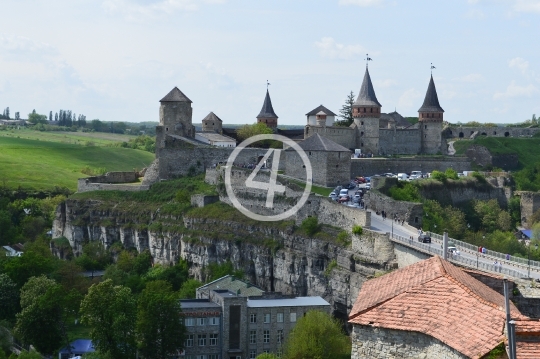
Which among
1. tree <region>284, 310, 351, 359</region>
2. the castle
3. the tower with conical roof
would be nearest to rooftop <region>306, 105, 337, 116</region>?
the castle

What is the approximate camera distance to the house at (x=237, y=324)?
5472cm

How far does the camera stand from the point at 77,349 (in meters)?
57.2

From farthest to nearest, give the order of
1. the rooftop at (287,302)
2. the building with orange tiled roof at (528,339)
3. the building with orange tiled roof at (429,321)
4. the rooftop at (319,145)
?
the rooftop at (319,145), the rooftop at (287,302), the building with orange tiled roof at (429,321), the building with orange tiled roof at (528,339)

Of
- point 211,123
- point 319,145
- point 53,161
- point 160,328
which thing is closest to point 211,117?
point 211,123

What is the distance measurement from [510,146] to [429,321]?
85.6 metres

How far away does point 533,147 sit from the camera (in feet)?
333

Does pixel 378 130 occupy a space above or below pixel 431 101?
below

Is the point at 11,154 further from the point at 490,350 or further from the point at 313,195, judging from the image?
the point at 490,350

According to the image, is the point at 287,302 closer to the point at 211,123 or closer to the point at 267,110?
the point at 211,123

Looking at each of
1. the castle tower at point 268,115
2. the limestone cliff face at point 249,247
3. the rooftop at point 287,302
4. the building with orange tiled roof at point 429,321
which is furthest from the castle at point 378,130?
the building with orange tiled roof at point 429,321

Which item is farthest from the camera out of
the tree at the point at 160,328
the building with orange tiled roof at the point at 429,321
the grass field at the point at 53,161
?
the grass field at the point at 53,161

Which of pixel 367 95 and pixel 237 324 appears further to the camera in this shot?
pixel 367 95

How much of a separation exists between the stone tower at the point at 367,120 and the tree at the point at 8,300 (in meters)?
34.0

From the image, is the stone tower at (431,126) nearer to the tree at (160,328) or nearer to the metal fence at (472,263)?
the metal fence at (472,263)
